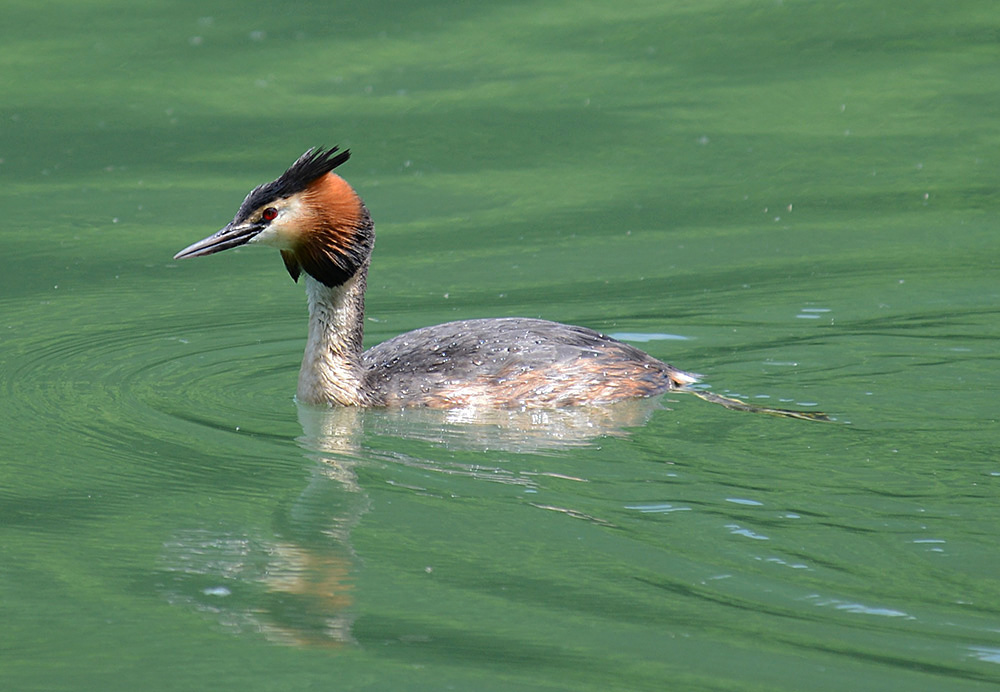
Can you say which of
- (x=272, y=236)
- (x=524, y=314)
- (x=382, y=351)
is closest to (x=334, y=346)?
(x=382, y=351)

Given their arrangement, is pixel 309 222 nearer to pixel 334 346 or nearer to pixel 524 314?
pixel 334 346

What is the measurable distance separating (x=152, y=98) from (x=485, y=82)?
3.06m

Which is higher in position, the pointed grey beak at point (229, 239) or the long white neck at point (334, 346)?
the pointed grey beak at point (229, 239)

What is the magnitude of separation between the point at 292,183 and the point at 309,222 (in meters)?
0.22

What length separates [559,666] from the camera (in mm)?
5355

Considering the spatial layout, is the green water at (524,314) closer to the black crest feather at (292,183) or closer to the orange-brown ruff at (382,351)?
the orange-brown ruff at (382,351)

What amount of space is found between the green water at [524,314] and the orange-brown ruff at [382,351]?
235 mm

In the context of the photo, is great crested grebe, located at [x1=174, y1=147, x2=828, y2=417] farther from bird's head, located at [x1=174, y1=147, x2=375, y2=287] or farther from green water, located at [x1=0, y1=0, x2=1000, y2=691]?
green water, located at [x1=0, y1=0, x2=1000, y2=691]

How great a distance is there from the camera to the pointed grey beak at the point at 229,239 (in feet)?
27.7

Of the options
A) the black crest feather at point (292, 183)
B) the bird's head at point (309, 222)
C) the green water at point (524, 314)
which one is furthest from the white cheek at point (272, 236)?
the green water at point (524, 314)

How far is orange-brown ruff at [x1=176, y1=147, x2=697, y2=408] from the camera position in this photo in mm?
8516

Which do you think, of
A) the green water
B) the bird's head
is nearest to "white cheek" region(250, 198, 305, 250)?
the bird's head

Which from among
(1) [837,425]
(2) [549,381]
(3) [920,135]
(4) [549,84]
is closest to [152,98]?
(4) [549,84]

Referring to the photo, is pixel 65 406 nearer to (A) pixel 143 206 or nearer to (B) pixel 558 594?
(B) pixel 558 594
